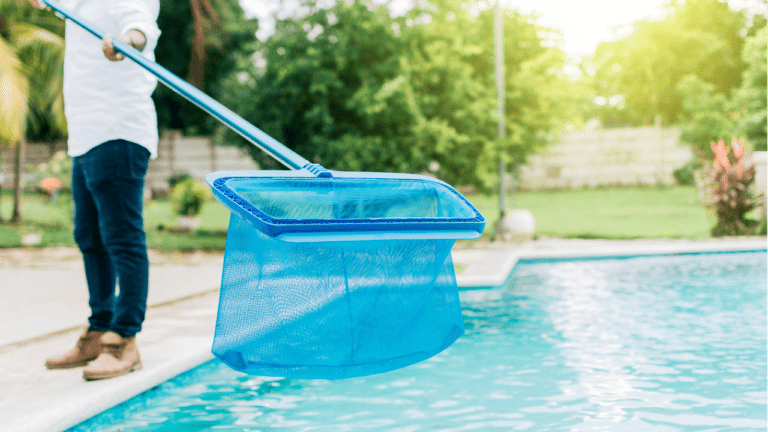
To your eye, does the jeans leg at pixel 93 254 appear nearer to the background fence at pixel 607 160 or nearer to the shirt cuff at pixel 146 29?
the shirt cuff at pixel 146 29

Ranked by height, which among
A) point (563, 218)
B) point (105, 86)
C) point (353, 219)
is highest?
point (105, 86)

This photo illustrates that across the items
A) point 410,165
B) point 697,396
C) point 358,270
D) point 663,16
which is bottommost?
point 697,396

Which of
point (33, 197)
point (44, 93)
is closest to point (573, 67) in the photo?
point (44, 93)

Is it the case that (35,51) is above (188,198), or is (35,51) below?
above

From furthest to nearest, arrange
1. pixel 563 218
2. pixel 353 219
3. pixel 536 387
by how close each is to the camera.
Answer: pixel 563 218 → pixel 536 387 → pixel 353 219

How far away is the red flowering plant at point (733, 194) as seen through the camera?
11.8 m

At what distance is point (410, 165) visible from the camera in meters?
12.0

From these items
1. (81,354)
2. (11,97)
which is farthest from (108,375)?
(11,97)

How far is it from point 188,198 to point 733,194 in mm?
9130

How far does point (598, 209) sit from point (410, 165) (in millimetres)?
6977

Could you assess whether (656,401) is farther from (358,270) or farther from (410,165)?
(410,165)

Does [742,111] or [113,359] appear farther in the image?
[742,111]

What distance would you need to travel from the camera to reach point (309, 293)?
2.34 meters

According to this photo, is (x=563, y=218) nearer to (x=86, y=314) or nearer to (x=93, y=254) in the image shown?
(x=86, y=314)
